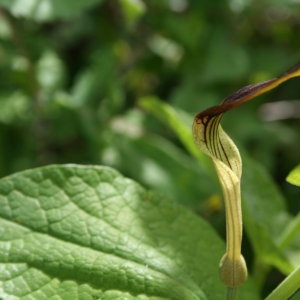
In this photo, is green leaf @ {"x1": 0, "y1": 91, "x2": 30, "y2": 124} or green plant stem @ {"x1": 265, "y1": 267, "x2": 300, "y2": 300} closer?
green plant stem @ {"x1": 265, "y1": 267, "x2": 300, "y2": 300}

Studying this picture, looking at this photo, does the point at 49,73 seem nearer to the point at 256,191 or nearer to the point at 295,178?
the point at 256,191

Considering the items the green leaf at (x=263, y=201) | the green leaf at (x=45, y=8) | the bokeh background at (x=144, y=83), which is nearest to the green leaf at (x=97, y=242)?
the green leaf at (x=263, y=201)

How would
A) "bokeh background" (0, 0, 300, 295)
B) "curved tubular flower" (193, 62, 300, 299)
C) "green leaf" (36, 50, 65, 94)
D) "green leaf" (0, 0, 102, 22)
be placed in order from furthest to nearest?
"green leaf" (36, 50, 65, 94) < "bokeh background" (0, 0, 300, 295) < "green leaf" (0, 0, 102, 22) < "curved tubular flower" (193, 62, 300, 299)

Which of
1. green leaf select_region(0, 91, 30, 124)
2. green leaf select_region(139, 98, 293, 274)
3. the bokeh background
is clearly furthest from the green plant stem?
green leaf select_region(0, 91, 30, 124)

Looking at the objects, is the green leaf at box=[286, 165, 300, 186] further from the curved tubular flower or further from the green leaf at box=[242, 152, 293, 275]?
the green leaf at box=[242, 152, 293, 275]

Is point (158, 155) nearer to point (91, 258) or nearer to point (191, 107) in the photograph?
point (191, 107)

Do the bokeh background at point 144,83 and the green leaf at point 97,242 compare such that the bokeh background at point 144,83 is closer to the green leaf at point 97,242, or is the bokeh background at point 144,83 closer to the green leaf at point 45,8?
the green leaf at point 45,8

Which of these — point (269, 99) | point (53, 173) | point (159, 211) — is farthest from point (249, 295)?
point (269, 99)
